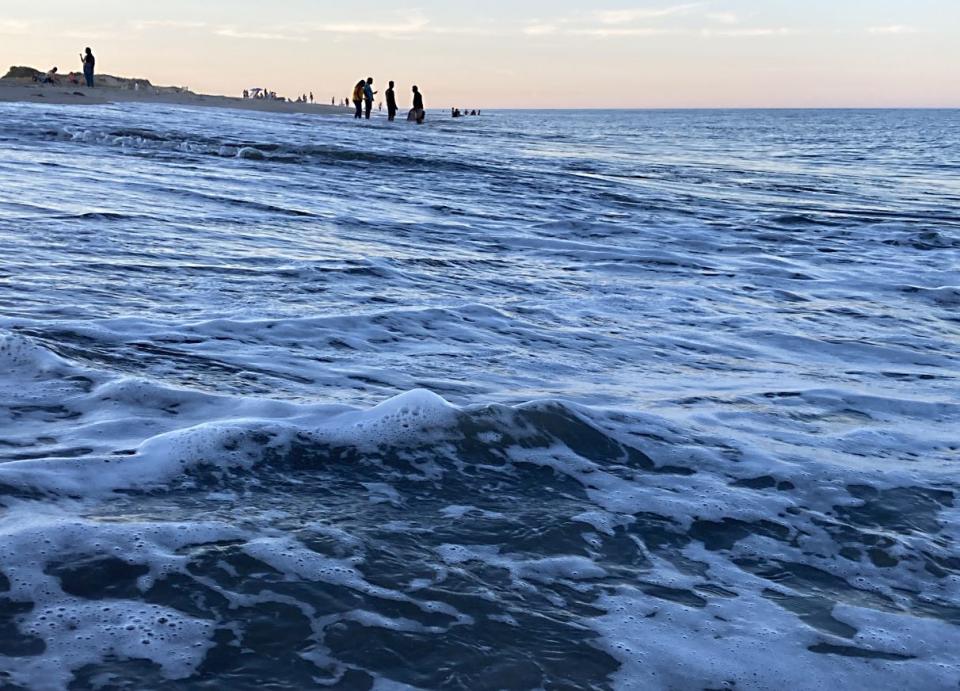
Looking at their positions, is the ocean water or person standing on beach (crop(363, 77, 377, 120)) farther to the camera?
person standing on beach (crop(363, 77, 377, 120))

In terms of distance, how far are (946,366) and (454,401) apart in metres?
2.74

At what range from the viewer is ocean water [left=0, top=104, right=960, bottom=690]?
6.51ft

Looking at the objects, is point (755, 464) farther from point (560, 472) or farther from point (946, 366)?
Answer: point (946, 366)

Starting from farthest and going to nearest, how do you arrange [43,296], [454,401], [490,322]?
[490,322]
[43,296]
[454,401]

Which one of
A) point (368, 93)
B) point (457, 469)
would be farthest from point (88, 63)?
point (457, 469)

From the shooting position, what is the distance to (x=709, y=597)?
228cm

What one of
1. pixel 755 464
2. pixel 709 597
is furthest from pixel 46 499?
pixel 755 464

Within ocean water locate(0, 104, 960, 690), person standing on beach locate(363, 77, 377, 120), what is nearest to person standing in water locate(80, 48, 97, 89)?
person standing on beach locate(363, 77, 377, 120)

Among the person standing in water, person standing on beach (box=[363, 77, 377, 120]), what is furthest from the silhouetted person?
the person standing in water

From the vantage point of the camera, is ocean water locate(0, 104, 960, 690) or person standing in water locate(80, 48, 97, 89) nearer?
ocean water locate(0, 104, 960, 690)

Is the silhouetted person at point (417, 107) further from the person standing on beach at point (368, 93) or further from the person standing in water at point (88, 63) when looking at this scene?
the person standing in water at point (88, 63)

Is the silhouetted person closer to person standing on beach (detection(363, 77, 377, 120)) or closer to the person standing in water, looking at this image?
person standing on beach (detection(363, 77, 377, 120))

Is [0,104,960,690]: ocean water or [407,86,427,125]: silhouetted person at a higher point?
[407,86,427,125]: silhouetted person

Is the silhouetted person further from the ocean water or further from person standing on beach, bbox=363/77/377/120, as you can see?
the ocean water
